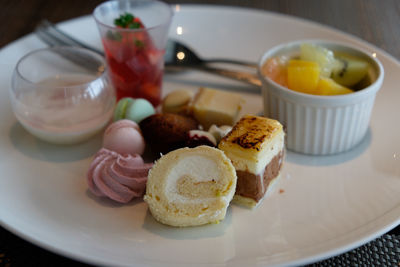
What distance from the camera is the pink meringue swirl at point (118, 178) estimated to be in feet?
4.91

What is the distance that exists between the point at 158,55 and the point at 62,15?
50.8 inches

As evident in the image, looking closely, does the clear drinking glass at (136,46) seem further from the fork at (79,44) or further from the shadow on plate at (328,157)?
the shadow on plate at (328,157)

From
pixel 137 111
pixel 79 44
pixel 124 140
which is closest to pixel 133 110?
pixel 137 111

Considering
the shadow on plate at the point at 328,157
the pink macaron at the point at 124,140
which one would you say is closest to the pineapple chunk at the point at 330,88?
the shadow on plate at the point at 328,157

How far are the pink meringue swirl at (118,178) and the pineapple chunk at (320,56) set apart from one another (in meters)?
0.81

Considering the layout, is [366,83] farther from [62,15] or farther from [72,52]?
[62,15]

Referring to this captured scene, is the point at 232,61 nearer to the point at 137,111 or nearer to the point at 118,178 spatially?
the point at 137,111

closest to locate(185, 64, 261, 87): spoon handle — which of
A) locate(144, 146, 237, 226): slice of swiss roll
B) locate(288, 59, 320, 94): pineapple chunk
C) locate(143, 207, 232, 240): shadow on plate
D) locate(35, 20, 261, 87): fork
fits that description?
locate(35, 20, 261, 87): fork

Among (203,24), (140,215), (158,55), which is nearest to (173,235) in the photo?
(140,215)

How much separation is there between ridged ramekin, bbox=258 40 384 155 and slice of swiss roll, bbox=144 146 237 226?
459 millimetres

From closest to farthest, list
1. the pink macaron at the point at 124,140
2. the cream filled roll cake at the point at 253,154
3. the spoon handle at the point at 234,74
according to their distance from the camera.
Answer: the cream filled roll cake at the point at 253,154 < the pink macaron at the point at 124,140 < the spoon handle at the point at 234,74

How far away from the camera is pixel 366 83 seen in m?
1.82

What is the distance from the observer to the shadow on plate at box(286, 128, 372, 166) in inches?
68.5

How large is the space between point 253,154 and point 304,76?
1.58 feet
